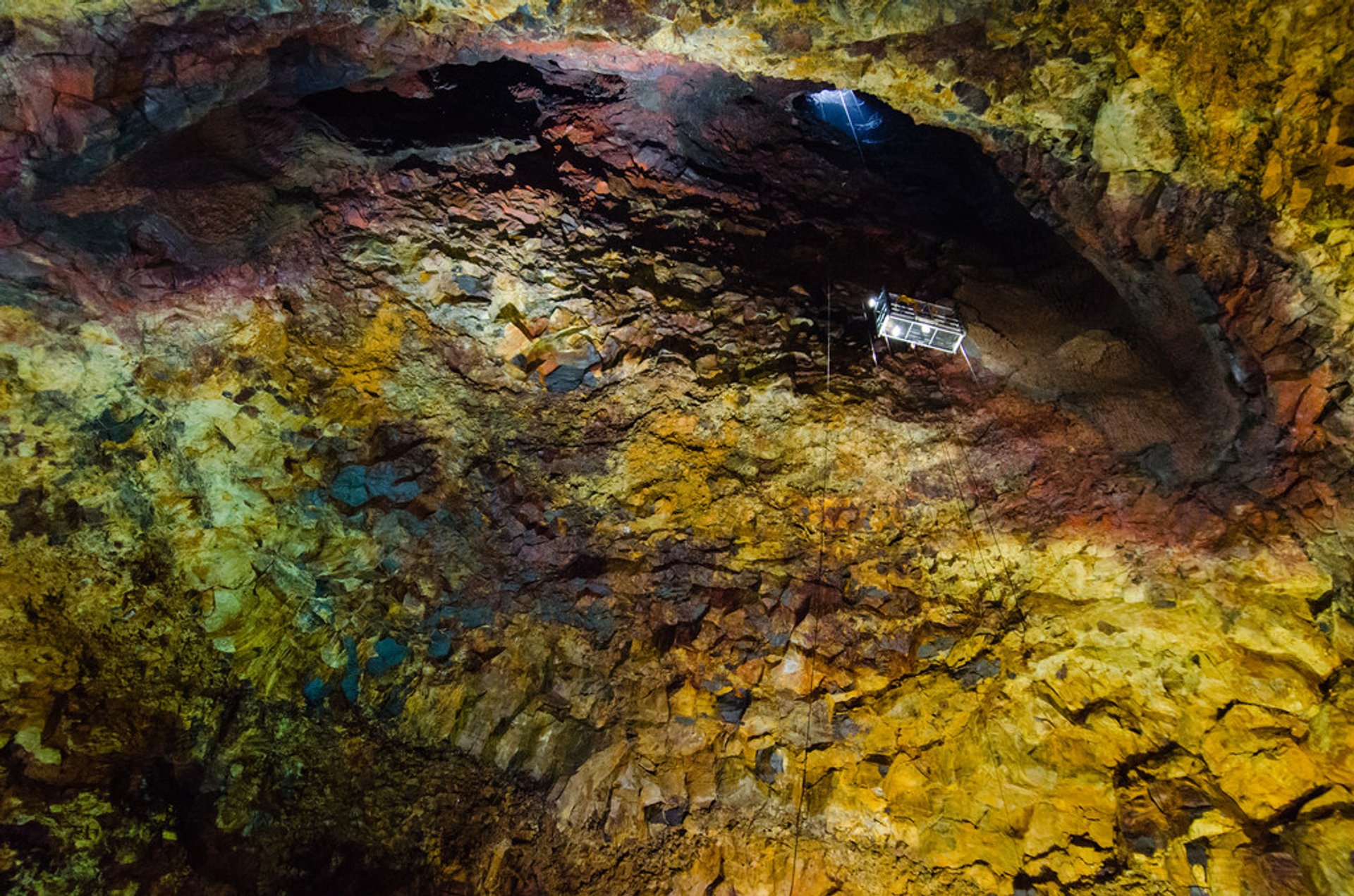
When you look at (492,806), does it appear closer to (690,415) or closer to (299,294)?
(690,415)

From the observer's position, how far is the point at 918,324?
5746mm

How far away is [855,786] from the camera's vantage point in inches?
202

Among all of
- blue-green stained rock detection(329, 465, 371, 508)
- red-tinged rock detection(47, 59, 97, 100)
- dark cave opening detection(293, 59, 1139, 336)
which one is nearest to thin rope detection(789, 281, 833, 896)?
dark cave opening detection(293, 59, 1139, 336)

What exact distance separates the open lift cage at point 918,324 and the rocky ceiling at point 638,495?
408 millimetres

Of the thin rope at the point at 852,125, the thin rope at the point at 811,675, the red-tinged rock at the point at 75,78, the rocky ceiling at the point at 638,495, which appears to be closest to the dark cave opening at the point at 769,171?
the thin rope at the point at 852,125

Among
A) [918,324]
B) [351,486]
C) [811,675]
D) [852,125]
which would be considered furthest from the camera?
[852,125]

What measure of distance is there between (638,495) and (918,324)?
2.86 meters

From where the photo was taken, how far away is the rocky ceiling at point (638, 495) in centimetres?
471

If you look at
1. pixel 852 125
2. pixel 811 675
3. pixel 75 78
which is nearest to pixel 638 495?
pixel 811 675

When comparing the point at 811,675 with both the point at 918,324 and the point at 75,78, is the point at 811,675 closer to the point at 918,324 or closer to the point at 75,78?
the point at 918,324

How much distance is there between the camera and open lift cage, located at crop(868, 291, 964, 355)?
18.7 ft

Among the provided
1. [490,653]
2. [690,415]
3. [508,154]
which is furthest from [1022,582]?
[508,154]

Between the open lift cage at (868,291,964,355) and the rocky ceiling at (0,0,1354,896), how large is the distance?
0.41 m

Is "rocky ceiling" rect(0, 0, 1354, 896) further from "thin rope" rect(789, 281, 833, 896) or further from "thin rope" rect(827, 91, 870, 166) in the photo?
"thin rope" rect(827, 91, 870, 166)
